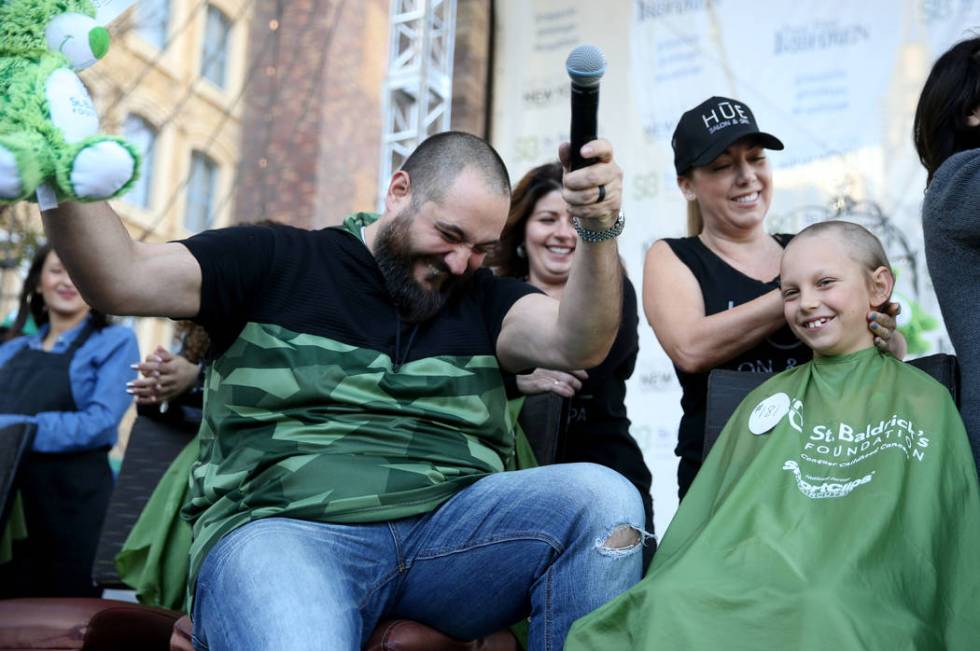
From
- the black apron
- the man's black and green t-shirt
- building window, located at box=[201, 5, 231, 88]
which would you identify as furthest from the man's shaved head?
building window, located at box=[201, 5, 231, 88]

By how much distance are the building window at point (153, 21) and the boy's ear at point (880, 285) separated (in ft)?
36.1

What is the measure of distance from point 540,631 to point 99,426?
92.5 inches

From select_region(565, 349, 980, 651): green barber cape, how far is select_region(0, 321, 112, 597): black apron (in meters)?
2.34

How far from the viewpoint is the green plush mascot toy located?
1445mm

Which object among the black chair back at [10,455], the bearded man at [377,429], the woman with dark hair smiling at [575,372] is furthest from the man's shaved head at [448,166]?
the black chair back at [10,455]


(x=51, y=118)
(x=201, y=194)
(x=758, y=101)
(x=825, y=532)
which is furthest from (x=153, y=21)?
(x=825, y=532)

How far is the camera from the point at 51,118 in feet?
4.90

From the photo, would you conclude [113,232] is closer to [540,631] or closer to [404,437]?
[404,437]

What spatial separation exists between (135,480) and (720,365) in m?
1.94

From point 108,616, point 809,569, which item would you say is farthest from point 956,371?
point 108,616

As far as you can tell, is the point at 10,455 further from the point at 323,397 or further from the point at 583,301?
the point at 583,301

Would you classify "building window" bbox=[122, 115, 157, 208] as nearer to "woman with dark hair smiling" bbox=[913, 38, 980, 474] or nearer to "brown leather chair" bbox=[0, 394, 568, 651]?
"brown leather chair" bbox=[0, 394, 568, 651]

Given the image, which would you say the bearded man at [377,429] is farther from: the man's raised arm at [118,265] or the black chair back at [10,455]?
the black chair back at [10,455]

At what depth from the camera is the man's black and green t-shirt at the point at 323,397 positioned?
2.11 m
